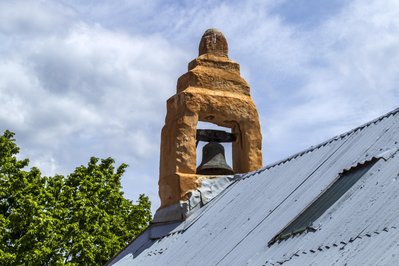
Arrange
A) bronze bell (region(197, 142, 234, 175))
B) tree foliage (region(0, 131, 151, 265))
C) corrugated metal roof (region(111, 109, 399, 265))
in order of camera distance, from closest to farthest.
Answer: corrugated metal roof (region(111, 109, 399, 265)) < bronze bell (region(197, 142, 234, 175)) < tree foliage (region(0, 131, 151, 265))

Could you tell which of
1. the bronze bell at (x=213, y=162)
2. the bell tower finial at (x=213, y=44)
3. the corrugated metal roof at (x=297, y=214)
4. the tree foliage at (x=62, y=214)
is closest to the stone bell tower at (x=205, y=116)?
the bell tower finial at (x=213, y=44)

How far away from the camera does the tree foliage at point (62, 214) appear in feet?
58.2

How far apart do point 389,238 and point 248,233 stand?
9.34 ft

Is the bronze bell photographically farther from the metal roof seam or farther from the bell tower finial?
the metal roof seam

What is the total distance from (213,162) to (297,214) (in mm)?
4466

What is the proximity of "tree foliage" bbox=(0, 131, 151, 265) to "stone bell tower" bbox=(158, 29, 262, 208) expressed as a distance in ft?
25.3

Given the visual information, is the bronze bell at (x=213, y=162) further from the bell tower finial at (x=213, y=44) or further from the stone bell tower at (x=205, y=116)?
the bell tower finial at (x=213, y=44)

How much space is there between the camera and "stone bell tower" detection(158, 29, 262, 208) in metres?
10.8

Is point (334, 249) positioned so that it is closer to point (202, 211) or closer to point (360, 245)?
point (360, 245)

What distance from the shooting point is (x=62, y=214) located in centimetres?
1911

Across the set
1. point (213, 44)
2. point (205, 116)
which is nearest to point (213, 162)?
point (205, 116)

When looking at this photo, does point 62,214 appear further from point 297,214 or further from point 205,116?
point 297,214

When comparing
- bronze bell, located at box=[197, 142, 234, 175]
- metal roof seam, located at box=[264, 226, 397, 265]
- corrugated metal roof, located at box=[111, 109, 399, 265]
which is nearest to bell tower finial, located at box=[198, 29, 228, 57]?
bronze bell, located at box=[197, 142, 234, 175]

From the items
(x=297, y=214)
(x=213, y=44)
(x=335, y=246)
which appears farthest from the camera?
(x=213, y=44)
